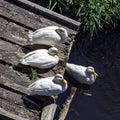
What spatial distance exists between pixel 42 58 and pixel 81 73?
1.10m

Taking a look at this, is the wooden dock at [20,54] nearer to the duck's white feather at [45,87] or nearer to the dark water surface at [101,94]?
the duck's white feather at [45,87]

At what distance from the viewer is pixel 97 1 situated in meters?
9.10

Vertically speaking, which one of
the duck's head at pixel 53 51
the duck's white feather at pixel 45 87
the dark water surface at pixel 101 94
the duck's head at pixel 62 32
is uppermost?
the duck's head at pixel 62 32

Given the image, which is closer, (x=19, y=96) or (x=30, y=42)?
(x=19, y=96)

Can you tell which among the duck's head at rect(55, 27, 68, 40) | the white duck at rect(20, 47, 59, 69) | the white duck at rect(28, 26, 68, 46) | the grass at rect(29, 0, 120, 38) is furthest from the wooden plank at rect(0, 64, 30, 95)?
the grass at rect(29, 0, 120, 38)

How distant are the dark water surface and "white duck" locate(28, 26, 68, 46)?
1060 mm

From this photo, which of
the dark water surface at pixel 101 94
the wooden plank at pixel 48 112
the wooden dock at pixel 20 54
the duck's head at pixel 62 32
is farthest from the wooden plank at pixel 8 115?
the dark water surface at pixel 101 94

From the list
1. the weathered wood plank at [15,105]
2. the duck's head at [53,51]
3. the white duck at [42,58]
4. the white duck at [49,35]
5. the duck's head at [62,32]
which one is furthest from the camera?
the duck's head at [62,32]

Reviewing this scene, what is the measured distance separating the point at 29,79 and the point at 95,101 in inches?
72.2

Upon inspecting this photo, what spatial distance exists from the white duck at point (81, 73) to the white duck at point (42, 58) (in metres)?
0.80

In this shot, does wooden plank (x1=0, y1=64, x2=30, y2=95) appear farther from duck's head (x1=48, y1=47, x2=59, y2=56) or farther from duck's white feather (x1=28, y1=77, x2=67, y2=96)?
duck's head (x1=48, y1=47, x2=59, y2=56)

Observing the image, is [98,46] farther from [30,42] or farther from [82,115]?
[30,42]

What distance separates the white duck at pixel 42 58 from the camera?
6.26 meters

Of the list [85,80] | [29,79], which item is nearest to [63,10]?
[85,80]
